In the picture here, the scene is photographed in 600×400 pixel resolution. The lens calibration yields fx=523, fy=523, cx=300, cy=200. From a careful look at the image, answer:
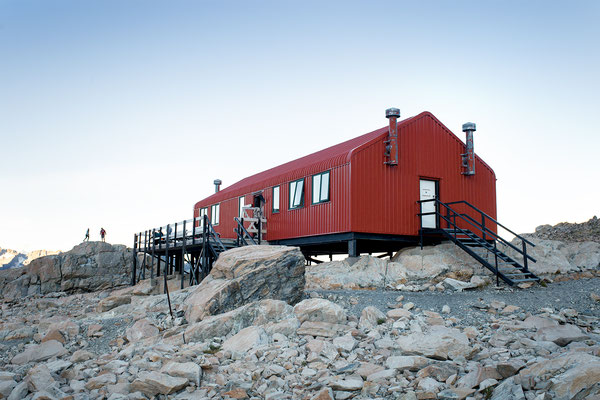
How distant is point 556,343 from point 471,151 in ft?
40.9

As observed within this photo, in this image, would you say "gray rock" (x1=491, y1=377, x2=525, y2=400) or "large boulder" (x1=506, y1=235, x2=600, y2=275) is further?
"large boulder" (x1=506, y1=235, x2=600, y2=275)

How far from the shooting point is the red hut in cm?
1870

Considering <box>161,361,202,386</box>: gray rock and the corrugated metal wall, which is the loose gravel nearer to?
the corrugated metal wall

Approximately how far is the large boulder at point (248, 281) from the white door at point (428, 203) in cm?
733

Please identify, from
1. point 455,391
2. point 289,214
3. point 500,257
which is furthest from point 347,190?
point 455,391

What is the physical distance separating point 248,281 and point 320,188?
7407 millimetres

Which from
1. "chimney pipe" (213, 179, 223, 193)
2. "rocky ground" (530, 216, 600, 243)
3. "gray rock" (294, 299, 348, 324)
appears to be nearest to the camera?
"gray rock" (294, 299, 348, 324)

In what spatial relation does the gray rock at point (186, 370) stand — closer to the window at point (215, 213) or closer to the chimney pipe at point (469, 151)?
the chimney pipe at point (469, 151)

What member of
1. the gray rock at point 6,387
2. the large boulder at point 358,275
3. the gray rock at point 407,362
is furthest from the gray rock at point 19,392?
the large boulder at point 358,275

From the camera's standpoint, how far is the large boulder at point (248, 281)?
13062mm

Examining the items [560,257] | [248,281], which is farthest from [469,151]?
[248,281]

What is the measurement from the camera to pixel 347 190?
60.6ft

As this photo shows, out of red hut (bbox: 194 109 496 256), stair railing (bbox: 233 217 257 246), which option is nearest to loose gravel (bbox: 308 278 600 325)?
red hut (bbox: 194 109 496 256)

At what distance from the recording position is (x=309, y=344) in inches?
408
